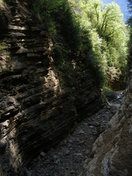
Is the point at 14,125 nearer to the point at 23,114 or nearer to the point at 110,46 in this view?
the point at 23,114

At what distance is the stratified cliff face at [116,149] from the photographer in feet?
8.27

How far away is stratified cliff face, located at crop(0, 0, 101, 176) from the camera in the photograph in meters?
7.05

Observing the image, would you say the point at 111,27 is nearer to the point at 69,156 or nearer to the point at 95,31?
the point at 95,31

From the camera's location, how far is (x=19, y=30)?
848 cm

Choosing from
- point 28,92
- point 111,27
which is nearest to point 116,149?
point 28,92

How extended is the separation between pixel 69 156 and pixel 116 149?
246 inches

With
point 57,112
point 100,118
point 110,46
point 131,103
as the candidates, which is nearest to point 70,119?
point 57,112

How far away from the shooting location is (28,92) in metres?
8.33

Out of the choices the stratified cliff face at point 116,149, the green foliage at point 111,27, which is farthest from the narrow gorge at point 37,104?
the green foliage at point 111,27

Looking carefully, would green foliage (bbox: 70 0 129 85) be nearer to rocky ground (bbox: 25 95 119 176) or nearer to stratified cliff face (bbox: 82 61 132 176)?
rocky ground (bbox: 25 95 119 176)

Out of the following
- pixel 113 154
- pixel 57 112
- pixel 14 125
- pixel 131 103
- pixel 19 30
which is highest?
pixel 19 30

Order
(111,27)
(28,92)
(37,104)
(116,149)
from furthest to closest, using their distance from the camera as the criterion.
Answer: (111,27) < (37,104) < (28,92) < (116,149)

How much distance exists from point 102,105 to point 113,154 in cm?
1201

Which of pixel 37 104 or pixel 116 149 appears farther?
pixel 37 104
